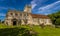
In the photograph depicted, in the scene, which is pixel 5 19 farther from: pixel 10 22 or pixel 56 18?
pixel 56 18

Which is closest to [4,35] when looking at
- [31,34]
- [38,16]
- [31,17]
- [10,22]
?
[31,34]

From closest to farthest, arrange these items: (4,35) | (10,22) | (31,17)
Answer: (4,35), (10,22), (31,17)

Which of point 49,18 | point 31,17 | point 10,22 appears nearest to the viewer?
point 10,22

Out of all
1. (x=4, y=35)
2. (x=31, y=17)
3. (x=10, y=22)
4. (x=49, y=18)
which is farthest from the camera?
(x=49, y=18)

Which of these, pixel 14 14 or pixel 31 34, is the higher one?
pixel 14 14

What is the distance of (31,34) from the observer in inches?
1809

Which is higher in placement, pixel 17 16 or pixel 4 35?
pixel 17 16

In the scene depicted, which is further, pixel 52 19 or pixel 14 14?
pixel 52 19

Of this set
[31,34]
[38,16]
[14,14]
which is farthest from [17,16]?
[31,34]

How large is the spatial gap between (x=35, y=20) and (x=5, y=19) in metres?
19.8

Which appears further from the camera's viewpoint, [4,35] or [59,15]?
[59,15]

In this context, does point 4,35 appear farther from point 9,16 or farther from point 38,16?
point 38,16

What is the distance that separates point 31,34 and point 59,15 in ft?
208

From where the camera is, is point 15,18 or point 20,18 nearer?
point 15,18
